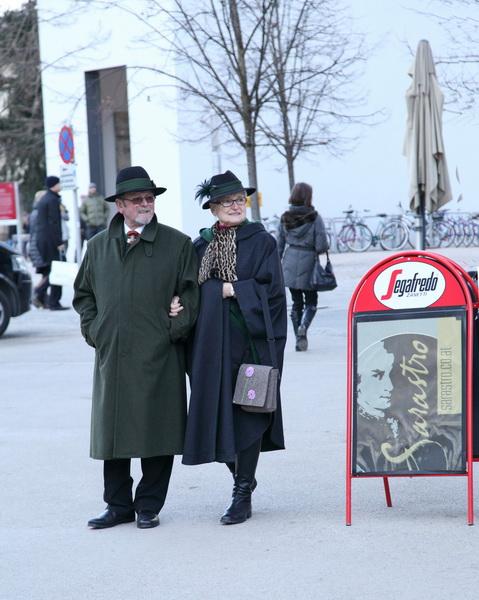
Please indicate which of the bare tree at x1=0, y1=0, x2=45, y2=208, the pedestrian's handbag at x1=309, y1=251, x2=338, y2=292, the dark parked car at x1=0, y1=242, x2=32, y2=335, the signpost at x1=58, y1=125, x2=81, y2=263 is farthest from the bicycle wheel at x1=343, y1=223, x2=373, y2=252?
the pedestrian's handbag at x1=309, y1=251, x2=338, y2=292

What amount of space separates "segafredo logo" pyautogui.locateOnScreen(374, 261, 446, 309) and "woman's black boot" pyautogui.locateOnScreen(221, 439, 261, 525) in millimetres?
944

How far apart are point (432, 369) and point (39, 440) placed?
3.59 m

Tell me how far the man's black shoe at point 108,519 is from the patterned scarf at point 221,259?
121cm

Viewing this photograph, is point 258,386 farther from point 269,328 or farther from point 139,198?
point 139,198

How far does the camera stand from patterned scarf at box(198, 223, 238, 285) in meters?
5.73

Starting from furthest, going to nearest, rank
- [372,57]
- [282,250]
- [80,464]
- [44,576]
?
[372,57]
[282,250]
[80,464]
[44,576]

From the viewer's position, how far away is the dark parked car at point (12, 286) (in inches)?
567

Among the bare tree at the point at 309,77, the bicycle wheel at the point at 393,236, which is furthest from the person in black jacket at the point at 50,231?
the bicycle wheel at the point at 393,236

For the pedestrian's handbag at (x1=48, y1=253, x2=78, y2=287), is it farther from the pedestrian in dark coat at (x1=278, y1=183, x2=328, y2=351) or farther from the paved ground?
the paved ground

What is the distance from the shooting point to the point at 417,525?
5.57 m

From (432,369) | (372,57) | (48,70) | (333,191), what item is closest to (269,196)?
(333,191)

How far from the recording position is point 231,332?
5746 millimetres

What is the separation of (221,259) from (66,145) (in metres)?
13.9

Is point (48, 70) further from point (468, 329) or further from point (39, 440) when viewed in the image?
point (468, 329)
